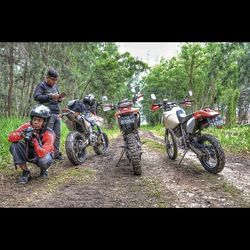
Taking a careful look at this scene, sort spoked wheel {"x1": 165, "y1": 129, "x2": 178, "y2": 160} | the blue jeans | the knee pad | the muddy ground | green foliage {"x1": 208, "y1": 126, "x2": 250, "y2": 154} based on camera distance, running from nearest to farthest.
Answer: the muddy ground → the blue jeans → the knee pad → spoked wheel {"x1": 165, "y1": 129, "x2": 178, "y2": 160} → green foliage {"x1": 208, "y1": 126, "x2": 250, "y2": 154}

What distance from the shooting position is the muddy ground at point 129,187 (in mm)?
3502

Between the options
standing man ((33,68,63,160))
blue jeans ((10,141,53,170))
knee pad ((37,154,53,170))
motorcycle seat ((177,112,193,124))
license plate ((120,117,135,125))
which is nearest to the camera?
blue jeans ((10,141,53,170))

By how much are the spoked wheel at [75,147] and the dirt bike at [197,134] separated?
5.13 ft

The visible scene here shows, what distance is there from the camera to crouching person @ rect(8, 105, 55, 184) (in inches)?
169

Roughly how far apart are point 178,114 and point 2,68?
6.95 m

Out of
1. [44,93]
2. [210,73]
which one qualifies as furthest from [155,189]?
[210,73]

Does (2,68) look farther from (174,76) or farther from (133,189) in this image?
(174,76)

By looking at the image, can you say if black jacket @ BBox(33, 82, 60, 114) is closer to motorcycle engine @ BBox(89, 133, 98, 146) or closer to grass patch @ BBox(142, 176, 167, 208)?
motorcycle engine @ BBox(89, 133, 98, 146)

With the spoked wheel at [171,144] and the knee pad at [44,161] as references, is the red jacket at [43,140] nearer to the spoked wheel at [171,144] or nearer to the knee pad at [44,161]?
the knee pad at [44,161]

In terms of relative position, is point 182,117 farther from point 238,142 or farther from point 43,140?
point 238,142

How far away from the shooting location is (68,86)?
13.6 m

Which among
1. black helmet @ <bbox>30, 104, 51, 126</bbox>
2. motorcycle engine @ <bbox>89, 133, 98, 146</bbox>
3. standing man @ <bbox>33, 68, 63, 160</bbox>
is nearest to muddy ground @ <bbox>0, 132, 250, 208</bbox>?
motorcycle engine @ <bbox>89, 133, 98, 146</bbox>

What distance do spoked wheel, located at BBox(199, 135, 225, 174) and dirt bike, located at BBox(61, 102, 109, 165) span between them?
2.02 m
